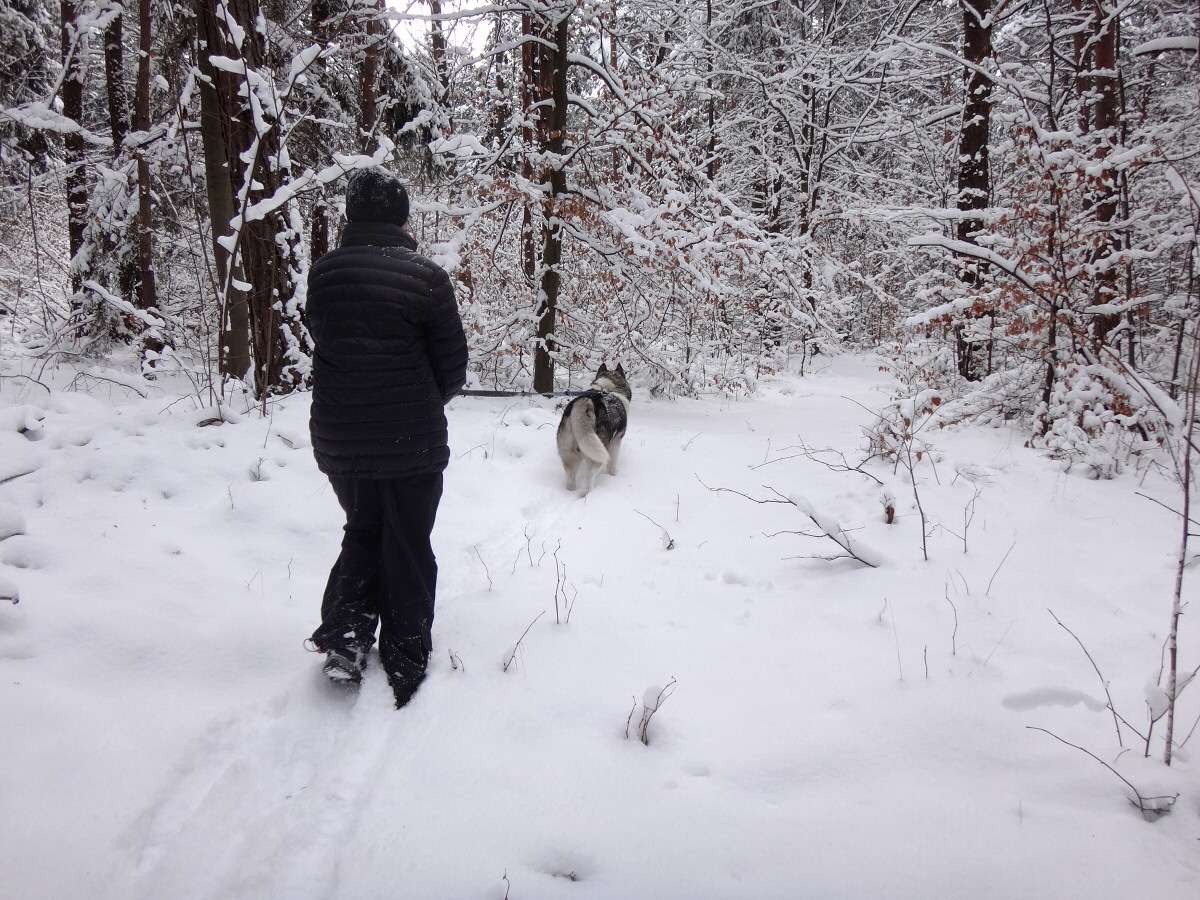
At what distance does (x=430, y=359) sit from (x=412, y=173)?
9511mm

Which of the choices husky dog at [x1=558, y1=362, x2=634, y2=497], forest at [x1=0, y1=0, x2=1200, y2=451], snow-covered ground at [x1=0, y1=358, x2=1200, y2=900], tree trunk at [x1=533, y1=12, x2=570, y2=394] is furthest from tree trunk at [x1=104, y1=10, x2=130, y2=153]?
husky dog at [x1=558, y1=362, x2=634, y2=497]

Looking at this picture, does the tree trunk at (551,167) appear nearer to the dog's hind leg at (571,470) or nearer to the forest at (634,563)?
the forest at (634,563)

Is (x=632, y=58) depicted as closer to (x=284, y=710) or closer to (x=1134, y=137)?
(x=1134, y=137)

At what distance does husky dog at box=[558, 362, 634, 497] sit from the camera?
543 cm

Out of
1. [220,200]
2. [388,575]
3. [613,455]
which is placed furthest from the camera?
[220,200]

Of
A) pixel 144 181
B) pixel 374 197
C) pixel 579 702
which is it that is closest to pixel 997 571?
pixel 579 702

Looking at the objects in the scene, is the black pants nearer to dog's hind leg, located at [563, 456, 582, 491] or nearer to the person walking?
the person walking

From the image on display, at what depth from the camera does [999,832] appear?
184 cm

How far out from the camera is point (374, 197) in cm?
246

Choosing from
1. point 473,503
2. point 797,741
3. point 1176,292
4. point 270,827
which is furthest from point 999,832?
point 1176,292

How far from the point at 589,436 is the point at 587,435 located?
0.02 meters

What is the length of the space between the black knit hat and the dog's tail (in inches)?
122

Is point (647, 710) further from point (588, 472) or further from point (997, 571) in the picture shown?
point (588, 472)

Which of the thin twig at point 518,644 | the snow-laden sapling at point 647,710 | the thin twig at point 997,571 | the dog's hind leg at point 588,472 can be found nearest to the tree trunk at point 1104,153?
the thin twig at point 997,571
